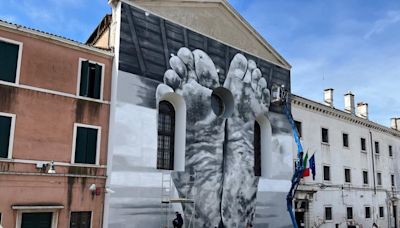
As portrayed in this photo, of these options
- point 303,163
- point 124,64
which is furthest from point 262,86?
point 124,64

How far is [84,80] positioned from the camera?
49.0 ft

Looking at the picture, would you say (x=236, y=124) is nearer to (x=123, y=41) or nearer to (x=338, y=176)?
(x=123, y=41)

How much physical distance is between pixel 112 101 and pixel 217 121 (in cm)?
561

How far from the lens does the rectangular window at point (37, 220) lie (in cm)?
1296

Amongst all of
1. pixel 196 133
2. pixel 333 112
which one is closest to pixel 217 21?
pixel 196 133

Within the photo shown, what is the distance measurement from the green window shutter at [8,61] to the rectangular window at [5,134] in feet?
4.23

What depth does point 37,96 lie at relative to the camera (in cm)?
1375

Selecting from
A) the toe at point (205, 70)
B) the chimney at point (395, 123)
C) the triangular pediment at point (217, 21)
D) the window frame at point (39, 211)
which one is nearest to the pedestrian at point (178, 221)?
the window frame at point (39, 211)

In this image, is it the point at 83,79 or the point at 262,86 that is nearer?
the point at 83,79

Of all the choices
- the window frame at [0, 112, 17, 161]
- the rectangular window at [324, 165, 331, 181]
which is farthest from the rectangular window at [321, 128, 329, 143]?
the window frame at [0, 112, 17, 161]

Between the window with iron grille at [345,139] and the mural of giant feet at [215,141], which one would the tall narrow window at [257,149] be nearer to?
the mural of giant feet at [215,141]

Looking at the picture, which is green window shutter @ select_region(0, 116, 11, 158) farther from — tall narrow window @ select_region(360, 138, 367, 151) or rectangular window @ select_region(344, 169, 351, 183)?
tall narrow window @ select_region(360, 138, 367, 151)

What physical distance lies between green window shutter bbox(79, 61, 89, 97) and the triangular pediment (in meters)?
3.37

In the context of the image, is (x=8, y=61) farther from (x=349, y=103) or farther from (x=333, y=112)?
(x=349, y=103)
